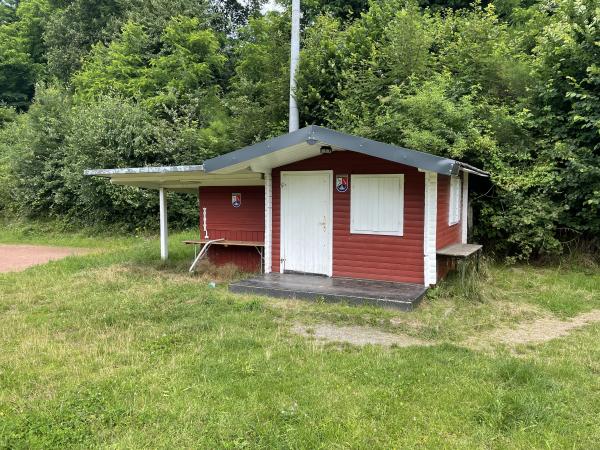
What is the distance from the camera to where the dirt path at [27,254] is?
35.3 feet

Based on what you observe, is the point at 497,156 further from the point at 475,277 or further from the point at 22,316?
the point at 22,316

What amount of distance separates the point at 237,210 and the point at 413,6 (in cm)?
872

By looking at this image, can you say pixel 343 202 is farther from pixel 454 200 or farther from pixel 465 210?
pixel 465 210

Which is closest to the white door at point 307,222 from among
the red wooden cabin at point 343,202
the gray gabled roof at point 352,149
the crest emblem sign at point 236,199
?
the red wooden cabin at point 343,202

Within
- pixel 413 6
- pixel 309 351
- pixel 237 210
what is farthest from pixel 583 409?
pixel 413 6

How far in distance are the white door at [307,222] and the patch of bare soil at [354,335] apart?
2646mm

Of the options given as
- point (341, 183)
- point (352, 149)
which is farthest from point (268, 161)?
point (352, 149)

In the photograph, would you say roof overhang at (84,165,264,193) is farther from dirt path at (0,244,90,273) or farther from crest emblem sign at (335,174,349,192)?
dirt path at (0,244,90,273)

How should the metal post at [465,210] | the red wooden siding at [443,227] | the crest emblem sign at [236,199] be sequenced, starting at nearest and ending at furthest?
the red wooden siding at [443,227], the crest emblem sign at [236,199], the metal post at [465,210]

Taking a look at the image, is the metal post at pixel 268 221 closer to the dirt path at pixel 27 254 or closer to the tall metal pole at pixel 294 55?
the tall metal pole at pixel 294 55

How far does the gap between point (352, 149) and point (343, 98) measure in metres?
7.48

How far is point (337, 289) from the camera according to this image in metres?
6.97

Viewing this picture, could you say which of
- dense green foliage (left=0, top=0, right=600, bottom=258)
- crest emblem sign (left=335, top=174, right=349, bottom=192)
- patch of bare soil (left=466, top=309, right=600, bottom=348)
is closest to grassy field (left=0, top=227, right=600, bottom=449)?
patch of bare soil (left=466, top=309, right=600, bottom=348)

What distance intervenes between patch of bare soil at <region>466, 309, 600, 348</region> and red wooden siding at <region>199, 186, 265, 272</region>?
5.25 metres
